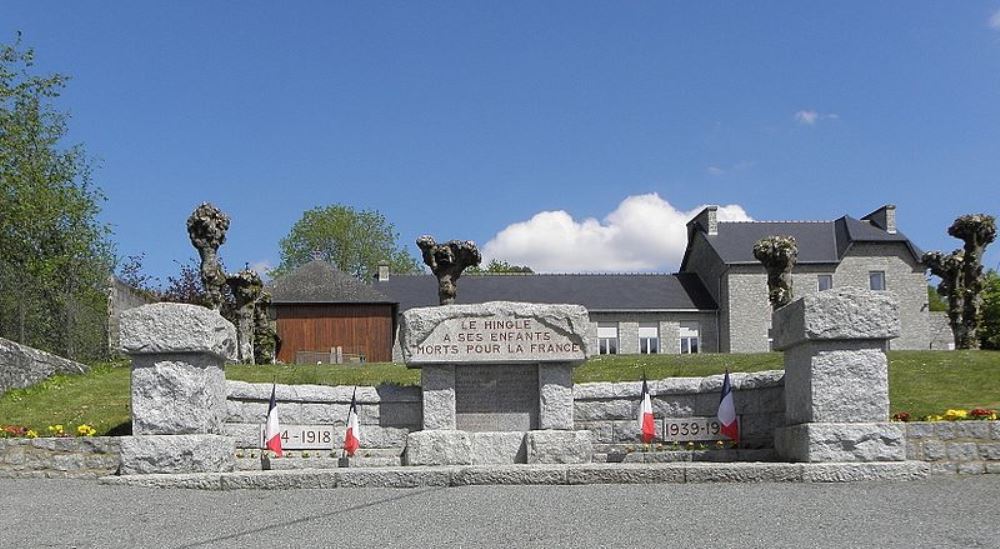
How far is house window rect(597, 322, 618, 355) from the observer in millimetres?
43438

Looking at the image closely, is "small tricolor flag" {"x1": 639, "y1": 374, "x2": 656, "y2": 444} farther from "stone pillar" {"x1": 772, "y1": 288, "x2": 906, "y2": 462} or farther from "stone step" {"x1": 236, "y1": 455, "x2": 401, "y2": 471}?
"stone step" {"x1": 236, "y1": 455, "x2": 401, "y2": 471}

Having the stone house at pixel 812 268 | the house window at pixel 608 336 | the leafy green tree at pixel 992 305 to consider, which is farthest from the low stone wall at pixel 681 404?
the leafy green tree at pixel 992 305

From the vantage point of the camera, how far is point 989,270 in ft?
190

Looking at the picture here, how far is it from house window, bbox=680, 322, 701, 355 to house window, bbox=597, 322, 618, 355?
3383mm

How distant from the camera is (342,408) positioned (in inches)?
446

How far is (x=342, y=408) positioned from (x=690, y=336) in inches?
1372

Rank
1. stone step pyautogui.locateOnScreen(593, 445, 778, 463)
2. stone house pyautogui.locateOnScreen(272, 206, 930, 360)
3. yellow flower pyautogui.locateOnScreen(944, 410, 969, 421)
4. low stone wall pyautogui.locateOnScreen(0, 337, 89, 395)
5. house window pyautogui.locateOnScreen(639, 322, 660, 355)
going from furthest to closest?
1. house window pyautogui.locateOnScreen(639, 322, 660, 355)
2. stone house pyautogui.locateOnScreen(272, 206, 930, 360)
3. low stone wall pyautogui.locateOnScreen(0, 337, 89, 395)
4. stone step pyautogui.locateOnScreen(593, 445, 778, 463)
5. yellow flower pyautogui.locateOnScreen(944, 410, 969, 421)

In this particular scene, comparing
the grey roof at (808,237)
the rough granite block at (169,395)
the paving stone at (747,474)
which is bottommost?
the paving stone at (747,474)

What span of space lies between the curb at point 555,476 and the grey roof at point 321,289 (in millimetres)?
31720

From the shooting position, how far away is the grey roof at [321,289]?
40969 millimetres

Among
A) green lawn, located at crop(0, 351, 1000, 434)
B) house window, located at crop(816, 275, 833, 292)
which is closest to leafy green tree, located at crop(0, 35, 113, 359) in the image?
green lawn, located at crop(0, 351, 1000, 434)

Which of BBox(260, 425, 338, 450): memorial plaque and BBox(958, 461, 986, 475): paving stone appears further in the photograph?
BBox(260, 425, 338, 450): memorial plaque

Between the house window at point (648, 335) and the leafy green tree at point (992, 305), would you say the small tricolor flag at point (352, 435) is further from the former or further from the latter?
the leafy green tree at point (992, 305)

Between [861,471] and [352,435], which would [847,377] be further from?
[352,435]
